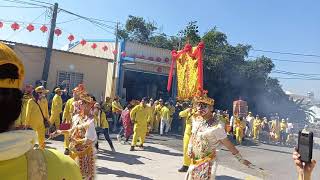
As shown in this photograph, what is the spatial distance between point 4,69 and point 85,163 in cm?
492

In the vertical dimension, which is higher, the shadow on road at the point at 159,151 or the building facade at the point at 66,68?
the building facade at the point at 66,68

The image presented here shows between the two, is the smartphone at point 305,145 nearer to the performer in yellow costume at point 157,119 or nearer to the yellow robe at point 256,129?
the performer in yellow costume at point 157,119

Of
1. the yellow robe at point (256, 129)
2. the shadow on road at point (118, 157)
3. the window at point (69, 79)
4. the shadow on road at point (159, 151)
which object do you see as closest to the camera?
the shadow on road at point (118, 157)

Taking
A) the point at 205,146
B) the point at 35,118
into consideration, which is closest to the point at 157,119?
the point at 35,118

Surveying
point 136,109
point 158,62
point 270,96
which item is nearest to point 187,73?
point 136,109

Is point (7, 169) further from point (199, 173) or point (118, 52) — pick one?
point (118, 52)

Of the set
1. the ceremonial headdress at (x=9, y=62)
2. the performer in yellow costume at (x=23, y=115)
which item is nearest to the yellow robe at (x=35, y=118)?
the performer in yellow costume at (x=23, y=115)

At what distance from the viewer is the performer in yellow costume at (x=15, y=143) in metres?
1.23

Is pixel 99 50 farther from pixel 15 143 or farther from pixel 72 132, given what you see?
pixel 15 143

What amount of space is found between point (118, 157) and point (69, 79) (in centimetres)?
903

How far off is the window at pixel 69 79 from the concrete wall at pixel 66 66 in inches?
6.0

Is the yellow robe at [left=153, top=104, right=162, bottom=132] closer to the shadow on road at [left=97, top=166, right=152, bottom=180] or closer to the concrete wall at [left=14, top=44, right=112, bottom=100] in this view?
the concrete wall at [left=14, top=44, right=112, bottom=100]

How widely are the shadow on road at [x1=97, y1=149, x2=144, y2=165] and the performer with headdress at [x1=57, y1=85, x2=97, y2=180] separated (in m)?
3.99

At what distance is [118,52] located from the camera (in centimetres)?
2194
